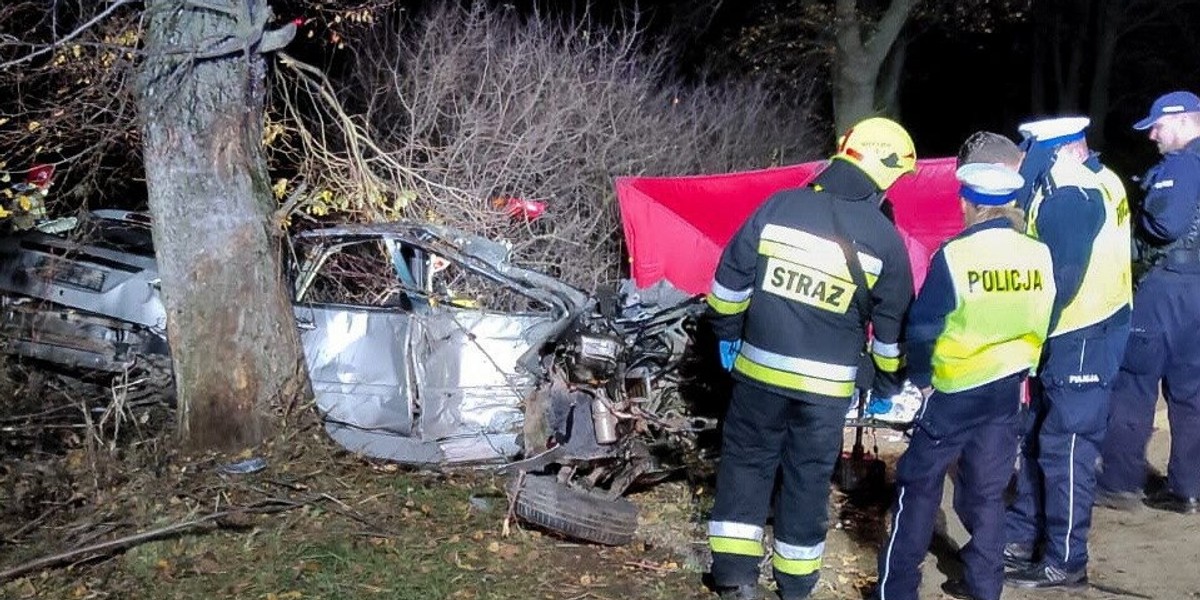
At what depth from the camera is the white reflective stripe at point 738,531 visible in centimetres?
472

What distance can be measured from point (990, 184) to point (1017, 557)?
5.71ft

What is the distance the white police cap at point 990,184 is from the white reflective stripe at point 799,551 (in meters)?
1.45

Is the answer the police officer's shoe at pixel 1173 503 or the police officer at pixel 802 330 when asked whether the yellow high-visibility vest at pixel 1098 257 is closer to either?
the police officer at pixel 802 330

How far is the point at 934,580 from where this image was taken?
517cm

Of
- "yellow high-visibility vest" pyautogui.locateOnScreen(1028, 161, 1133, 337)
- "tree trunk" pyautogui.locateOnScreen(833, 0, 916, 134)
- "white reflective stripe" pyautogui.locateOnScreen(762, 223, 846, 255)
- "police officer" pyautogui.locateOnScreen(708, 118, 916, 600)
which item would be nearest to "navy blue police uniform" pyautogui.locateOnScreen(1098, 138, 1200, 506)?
"yellow high-visibility vest" pyautogui.locateOnScreen(1028, 161, 1133, 337)

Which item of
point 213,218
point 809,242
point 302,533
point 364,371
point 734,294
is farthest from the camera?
point 364,371

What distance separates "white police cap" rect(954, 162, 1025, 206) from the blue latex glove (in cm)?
102

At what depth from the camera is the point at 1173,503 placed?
588 cm

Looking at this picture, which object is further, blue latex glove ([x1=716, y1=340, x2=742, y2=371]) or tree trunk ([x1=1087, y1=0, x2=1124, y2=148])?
tree trunk ([x1=1087, y1=0, x2=1124, y2=148])

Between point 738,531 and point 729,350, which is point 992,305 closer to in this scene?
point 729,350

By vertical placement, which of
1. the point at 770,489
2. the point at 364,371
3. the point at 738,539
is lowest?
the point at 738,539

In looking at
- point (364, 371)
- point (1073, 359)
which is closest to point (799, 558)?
point (1073, 359)

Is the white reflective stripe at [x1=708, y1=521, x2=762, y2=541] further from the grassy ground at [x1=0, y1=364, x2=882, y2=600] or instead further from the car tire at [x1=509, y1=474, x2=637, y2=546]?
the car tire at [x1=509, y1=474, x2=637, y2=546]

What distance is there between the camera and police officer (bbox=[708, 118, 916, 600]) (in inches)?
177
